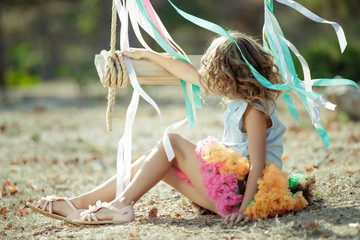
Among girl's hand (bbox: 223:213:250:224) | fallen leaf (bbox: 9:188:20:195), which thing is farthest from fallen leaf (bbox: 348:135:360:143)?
fallen leaf (bbox: 9:188:20:195)

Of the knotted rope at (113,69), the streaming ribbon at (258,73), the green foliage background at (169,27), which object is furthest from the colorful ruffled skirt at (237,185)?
the green foliage background at (169,27)

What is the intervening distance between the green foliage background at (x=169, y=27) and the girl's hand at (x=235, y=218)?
20.8 feet

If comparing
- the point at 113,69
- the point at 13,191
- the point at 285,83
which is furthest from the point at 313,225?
the point at 13,191

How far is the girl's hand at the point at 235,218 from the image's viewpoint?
7.73 ft

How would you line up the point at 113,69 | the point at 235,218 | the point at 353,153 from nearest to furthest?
the point at 235,218, the point at 113,69, the point at 353,153

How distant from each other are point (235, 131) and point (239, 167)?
0.74 feet

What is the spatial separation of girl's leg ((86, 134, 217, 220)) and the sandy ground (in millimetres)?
139

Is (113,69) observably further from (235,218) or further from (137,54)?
(235,218)

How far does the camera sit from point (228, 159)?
2504 mm

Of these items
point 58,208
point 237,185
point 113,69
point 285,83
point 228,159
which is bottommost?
point 58,208

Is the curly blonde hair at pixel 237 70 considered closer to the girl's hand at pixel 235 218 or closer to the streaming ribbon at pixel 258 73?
the streaming ribbon at pixel 258 73

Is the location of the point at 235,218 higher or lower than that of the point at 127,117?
lower

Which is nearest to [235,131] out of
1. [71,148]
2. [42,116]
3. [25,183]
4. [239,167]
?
[239,167]

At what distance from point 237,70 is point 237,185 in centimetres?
67
